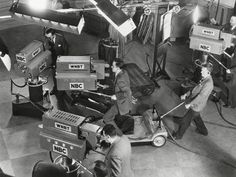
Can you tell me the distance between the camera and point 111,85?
8344mm

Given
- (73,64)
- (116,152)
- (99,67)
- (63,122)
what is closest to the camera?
(116,152)

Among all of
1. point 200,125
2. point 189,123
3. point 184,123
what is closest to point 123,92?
point 184,123

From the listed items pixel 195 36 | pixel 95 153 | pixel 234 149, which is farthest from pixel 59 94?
pixel 234 149

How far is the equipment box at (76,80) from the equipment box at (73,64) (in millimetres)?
90

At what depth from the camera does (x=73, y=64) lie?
666cm

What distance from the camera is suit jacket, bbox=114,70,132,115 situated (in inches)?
263

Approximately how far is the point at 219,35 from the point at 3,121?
4.75 meters

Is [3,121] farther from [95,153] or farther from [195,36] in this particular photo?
[195,36]

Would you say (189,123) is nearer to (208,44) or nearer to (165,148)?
(165,148)

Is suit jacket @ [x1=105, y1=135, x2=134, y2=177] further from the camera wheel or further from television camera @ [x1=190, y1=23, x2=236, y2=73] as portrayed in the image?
television camera @ [x1=190, y1=23, x2=236, y2=73]

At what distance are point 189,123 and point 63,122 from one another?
2.84 meters

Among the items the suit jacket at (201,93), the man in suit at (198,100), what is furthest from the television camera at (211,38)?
the suit jacket at (201,93)

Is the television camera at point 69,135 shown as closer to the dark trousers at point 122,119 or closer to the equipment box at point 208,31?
the dark trousers at point 122,119

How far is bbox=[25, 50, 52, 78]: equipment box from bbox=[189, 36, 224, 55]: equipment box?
306cm
